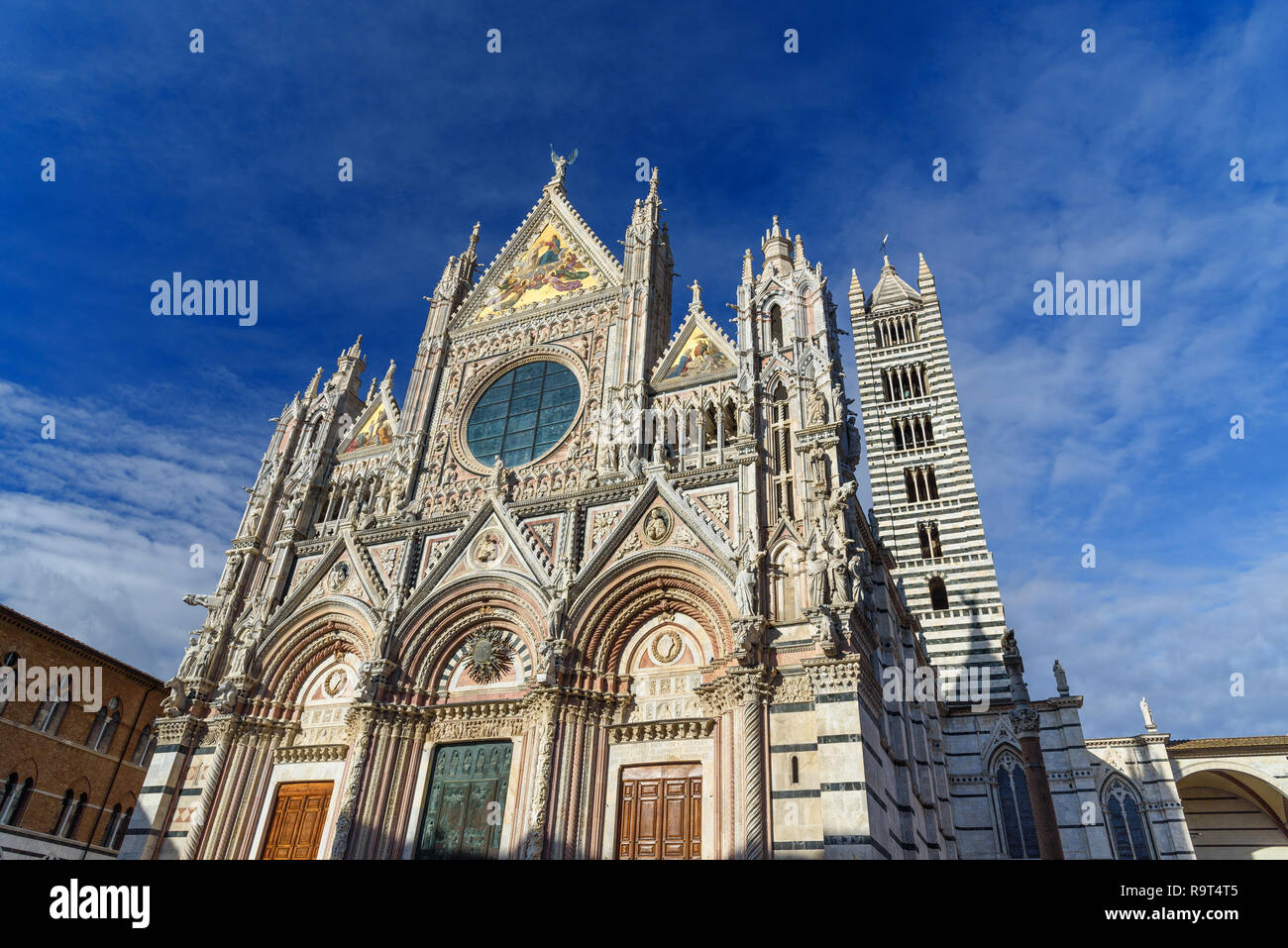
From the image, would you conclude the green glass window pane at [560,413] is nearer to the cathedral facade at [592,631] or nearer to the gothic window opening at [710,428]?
the cathedral facade at [592,631]

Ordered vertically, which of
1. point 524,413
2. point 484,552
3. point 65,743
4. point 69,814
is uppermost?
point 524,413

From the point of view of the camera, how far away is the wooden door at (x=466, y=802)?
17.3m

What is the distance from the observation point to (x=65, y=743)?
24.8 m

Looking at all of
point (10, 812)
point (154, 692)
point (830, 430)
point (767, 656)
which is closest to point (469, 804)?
point (767, 656)

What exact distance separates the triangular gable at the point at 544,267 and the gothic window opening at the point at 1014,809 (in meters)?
21.5

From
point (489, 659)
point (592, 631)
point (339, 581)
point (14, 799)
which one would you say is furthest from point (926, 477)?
point (14, 799)

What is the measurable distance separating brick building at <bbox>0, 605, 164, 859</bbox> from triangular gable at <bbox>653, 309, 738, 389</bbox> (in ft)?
68.7

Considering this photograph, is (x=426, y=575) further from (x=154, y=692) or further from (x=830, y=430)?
(x=154, y=692)

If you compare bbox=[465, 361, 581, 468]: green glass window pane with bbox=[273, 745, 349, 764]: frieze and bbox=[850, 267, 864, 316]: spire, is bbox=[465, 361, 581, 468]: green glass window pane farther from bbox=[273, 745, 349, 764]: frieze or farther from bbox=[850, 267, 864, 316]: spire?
bbox=[850, 267, 864, 316]: spire

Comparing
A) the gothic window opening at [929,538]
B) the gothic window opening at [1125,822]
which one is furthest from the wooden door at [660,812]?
the gothic window opening at [929,538]

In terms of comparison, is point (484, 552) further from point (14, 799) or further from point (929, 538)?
point (929, 538)

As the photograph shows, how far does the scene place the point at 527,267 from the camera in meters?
28.5

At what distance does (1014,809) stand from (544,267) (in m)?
25.1
